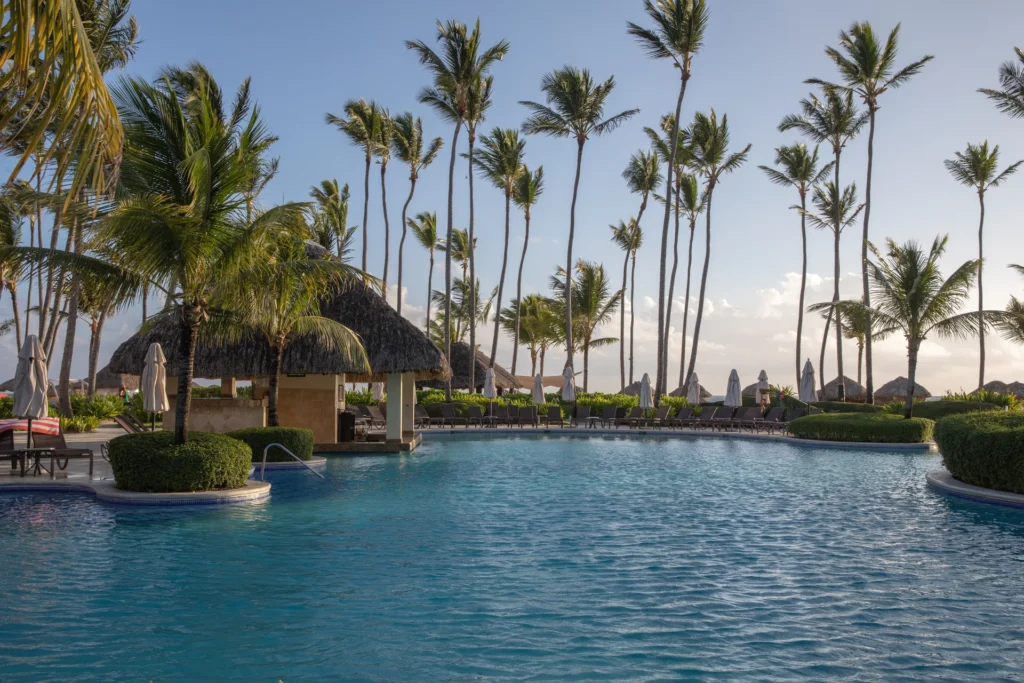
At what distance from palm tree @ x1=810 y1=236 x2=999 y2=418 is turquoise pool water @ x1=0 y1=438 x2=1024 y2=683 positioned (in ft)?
40.3

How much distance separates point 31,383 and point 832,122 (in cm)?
3311

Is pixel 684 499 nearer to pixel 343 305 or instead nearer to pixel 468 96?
pixel 343 305

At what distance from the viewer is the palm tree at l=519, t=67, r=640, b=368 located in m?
33.6

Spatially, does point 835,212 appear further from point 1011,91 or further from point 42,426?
point 42,426

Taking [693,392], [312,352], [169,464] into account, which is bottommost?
[169,464]

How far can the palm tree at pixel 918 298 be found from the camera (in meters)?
22.5

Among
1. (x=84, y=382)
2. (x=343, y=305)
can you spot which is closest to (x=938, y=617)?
(x=343, y=305)

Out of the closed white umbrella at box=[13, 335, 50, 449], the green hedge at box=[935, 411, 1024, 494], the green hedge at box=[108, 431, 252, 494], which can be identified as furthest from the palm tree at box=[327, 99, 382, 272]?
the green hedge at box=[935, 411, 1024, 494]

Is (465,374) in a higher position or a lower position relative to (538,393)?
higher

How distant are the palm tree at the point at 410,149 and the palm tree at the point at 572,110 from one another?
717cm

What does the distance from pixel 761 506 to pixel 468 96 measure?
25.8 metres

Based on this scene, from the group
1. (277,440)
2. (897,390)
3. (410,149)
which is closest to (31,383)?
(277,440)

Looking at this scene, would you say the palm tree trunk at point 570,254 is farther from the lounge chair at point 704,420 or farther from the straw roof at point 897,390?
the straw roof at point 897,390

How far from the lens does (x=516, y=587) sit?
6.51 meters
